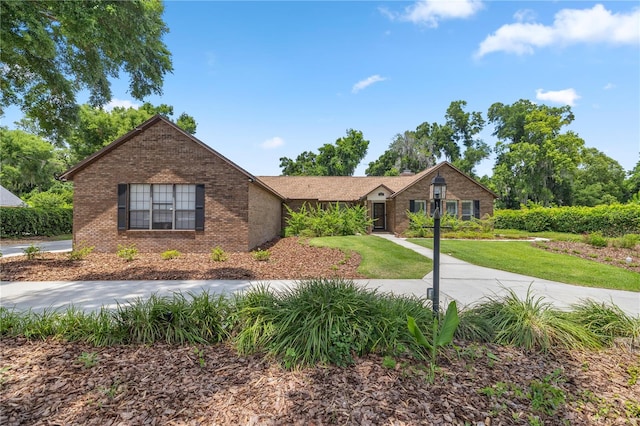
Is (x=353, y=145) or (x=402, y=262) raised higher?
(x=353, y=145)

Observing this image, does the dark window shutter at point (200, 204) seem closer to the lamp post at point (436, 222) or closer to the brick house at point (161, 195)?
the brick house at point (161, 195)

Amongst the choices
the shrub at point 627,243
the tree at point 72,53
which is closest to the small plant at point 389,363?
the tree at point 72,53

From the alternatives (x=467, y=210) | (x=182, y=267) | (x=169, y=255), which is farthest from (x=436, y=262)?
(x=467, y=210)

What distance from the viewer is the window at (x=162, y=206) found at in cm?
1214

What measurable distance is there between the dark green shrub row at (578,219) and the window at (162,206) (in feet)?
80.9

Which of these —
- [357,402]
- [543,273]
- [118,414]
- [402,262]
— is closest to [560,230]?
[543,273]

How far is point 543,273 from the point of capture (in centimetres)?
891

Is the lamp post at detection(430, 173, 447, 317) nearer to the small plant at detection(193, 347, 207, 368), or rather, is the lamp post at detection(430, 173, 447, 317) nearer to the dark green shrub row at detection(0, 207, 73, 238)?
the small plant at detection(193, 347, 207, 368)

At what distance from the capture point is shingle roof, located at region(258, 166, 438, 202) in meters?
22.6

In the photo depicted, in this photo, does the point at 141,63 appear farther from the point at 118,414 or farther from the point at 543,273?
the point at 543,273

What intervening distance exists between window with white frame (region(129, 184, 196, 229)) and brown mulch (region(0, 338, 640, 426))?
8986 millimetres

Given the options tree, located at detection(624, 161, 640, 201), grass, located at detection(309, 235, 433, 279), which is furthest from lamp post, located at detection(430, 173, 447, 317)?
tree, located at detection(624, 161, 640, 201)

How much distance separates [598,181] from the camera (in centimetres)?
4172

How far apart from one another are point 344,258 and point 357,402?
8.05 metres
